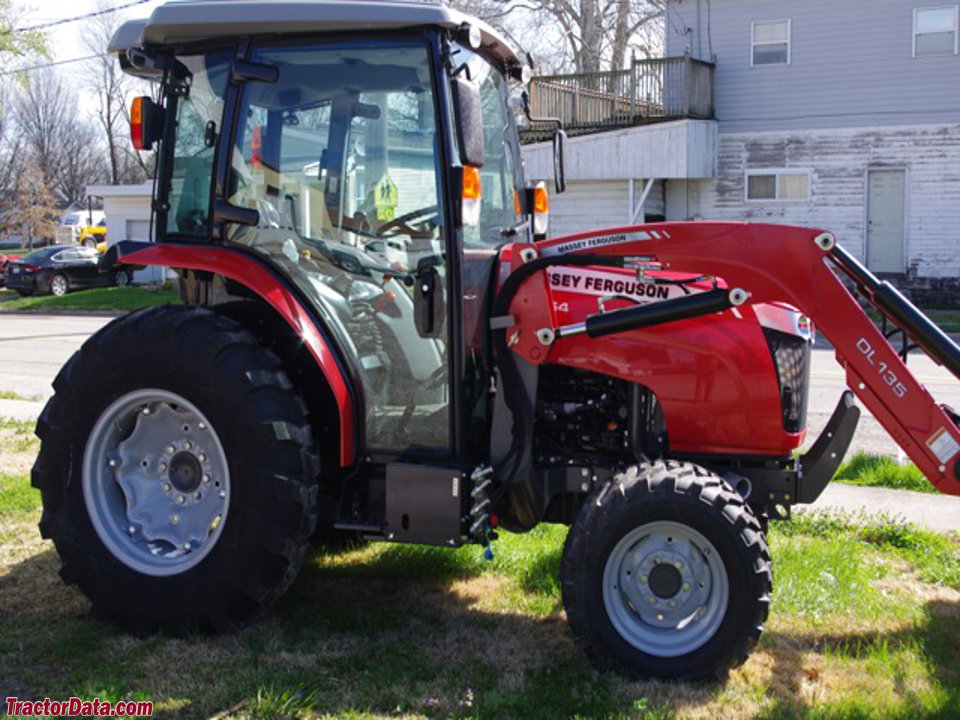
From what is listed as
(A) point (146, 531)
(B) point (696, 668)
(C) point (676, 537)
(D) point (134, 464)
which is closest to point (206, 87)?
(D) point (134, 464)

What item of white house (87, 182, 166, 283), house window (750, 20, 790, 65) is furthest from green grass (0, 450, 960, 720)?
white house (87, 182, 166, 283)

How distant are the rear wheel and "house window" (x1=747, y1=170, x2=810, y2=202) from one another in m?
19.0

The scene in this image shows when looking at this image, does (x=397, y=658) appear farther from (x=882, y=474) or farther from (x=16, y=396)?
(x=16, y=396)

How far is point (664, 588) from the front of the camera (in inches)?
159

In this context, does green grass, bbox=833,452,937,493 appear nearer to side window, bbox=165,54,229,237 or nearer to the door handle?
the door handle

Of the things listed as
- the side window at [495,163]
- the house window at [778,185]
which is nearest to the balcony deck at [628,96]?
the house window at [778,185]

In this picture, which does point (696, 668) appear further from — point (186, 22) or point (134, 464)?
point (186, 22)

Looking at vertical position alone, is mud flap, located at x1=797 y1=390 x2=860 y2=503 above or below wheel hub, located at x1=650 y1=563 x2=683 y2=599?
above

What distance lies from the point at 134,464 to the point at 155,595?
2.00 feet

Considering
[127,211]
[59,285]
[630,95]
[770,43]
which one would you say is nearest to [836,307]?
[770,43]

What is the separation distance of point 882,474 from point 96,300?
23.4 m

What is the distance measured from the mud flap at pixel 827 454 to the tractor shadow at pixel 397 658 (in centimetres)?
66

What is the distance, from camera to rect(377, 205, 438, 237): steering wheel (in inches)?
171

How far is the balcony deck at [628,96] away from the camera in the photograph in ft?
73.5
